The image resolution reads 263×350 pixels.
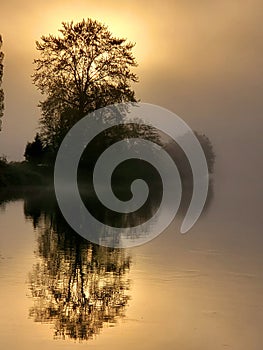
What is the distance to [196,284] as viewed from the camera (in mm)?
15078

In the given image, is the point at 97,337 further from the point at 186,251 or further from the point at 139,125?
the point at 139,125

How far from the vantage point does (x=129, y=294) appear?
1366 cm

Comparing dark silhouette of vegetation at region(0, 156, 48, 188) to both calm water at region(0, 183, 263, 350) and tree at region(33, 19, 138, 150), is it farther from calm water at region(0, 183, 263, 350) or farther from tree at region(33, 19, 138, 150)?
calm water at region(0, 183, 263, 350)

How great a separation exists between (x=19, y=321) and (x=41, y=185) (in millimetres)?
50746

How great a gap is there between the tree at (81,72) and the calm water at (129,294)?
134 ft

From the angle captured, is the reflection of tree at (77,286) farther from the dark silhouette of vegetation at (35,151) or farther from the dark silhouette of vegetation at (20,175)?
the dark silhouette of vegetation at (35,151)

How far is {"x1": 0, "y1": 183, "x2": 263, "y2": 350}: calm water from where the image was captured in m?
10.3

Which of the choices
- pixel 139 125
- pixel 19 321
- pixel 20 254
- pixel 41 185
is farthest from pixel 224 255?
pixel 139 125

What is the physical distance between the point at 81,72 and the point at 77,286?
2027 inches

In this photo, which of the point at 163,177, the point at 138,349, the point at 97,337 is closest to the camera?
the point at 138,349

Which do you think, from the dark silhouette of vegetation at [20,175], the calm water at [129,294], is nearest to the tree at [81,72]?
the dark silhouette of vegetation at [20,175]

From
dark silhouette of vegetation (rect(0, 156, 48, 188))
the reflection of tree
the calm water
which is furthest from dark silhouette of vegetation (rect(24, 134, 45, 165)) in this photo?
the reflection of tree

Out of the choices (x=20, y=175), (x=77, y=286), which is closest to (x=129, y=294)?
(x=77, y=286)

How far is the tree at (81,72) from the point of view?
6394 cm
